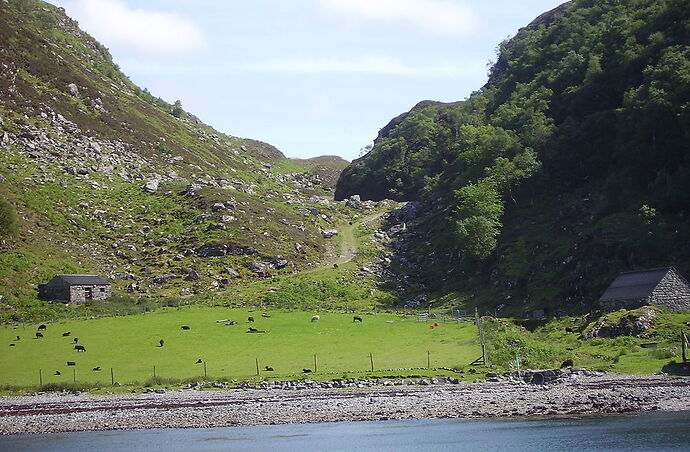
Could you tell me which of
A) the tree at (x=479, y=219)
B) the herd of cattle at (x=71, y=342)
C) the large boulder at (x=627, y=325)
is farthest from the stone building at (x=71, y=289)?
the large boulder at (x=627, y=325)

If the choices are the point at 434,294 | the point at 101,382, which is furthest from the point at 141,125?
the point at 101,382

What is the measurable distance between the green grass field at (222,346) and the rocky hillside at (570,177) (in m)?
19.3

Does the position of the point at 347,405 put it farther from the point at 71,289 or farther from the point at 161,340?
the point at 71,289

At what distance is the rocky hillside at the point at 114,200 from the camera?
4434 inches

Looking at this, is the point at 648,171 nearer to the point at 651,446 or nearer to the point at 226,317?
the point at 226,317

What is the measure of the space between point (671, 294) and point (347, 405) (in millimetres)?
34638

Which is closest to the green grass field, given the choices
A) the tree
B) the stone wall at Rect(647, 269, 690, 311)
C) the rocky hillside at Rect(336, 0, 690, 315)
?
the stone wall at Rect(647, 269, 690, 311)

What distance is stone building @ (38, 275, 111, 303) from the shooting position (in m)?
98.4

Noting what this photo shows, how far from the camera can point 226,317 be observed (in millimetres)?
88000

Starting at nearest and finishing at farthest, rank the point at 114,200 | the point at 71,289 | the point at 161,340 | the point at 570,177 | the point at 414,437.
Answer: the point at 414,437
the point at 161,340
the point at 71,289
the point at 570,177
the point at 114,200

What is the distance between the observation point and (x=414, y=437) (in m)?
40.5

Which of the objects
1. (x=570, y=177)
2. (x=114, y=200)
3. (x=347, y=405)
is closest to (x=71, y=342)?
(x=347, y=405)

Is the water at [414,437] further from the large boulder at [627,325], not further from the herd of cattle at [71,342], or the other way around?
the large boulder at [627,325]

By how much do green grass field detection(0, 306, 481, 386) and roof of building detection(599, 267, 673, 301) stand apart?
13105mm
